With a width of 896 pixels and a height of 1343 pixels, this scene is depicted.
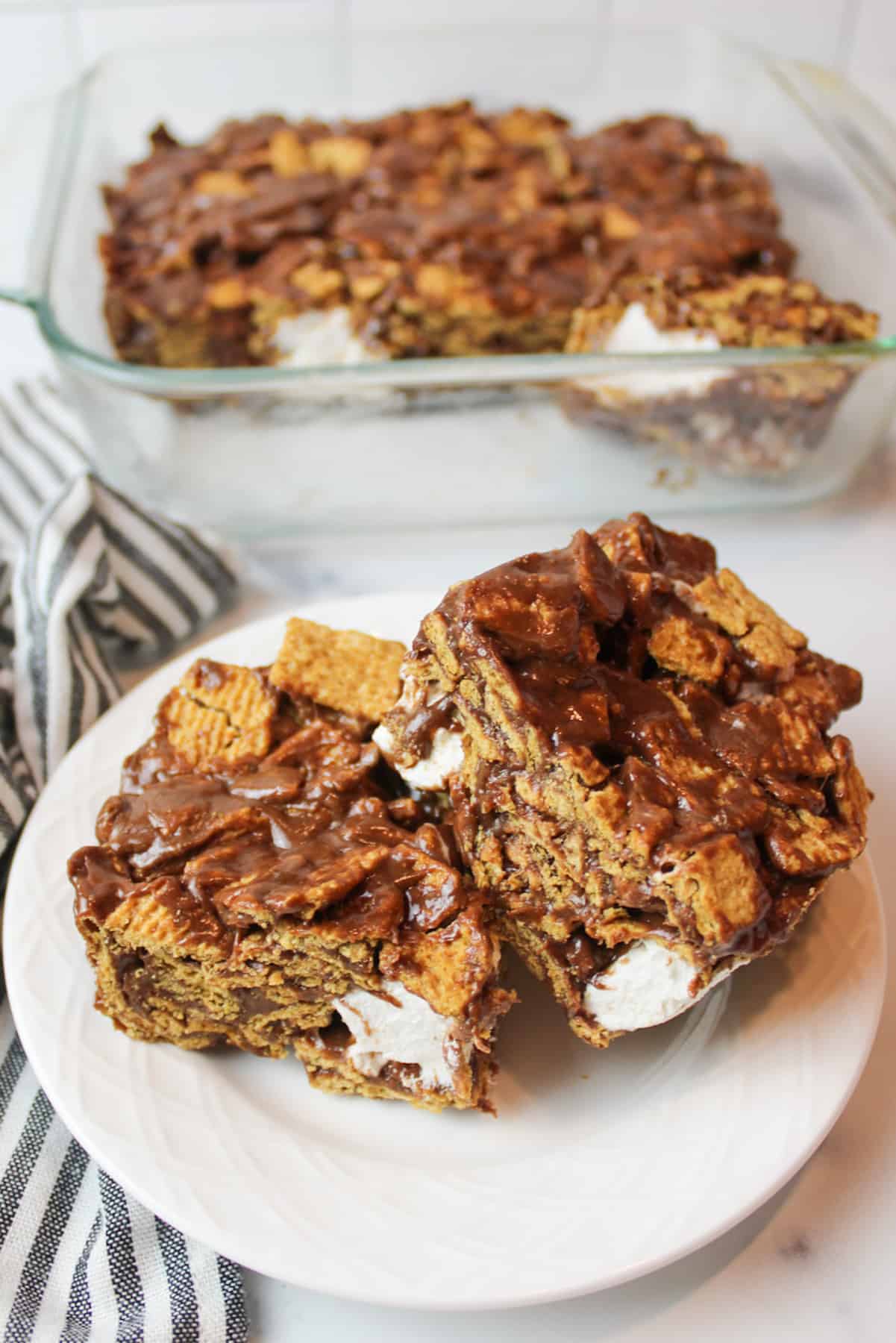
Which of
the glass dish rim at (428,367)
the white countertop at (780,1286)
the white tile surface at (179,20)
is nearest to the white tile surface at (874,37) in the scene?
the white tile surface at (179,20)

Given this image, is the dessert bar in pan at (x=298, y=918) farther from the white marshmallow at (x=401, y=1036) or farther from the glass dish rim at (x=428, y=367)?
the glass dish rim at (x=428, y=367)

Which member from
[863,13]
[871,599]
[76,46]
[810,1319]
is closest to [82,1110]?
[810,1319]

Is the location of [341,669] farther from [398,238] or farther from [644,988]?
[398,238]

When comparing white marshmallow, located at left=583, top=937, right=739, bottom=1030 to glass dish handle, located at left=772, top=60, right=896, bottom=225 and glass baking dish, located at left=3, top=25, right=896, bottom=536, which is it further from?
glass dish handle, located at left=772, top=60, right=896, bottom=225

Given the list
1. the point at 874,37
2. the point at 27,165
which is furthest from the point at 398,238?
the point at 874,37

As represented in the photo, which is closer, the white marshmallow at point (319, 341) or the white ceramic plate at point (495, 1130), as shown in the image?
the white ceramic plate at point (495, 1130)

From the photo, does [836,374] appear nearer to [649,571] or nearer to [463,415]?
[463,415]
